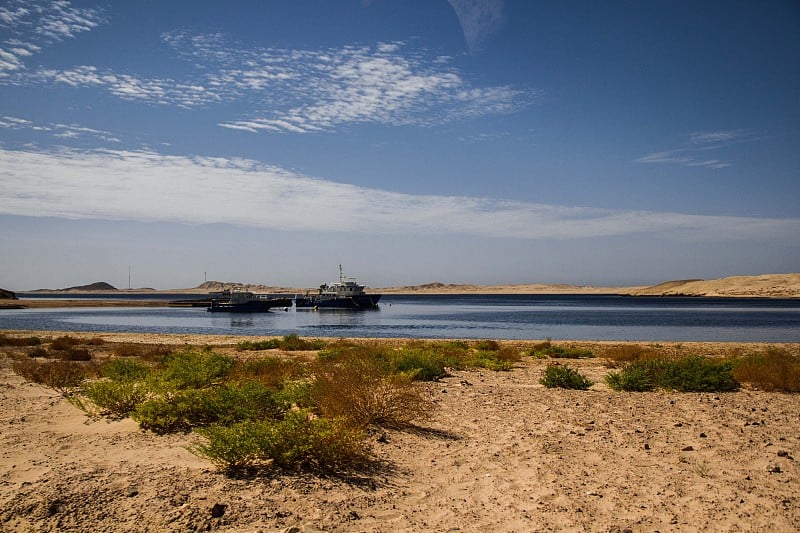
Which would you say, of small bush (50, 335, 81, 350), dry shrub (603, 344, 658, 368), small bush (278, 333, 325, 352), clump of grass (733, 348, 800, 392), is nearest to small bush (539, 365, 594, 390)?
clump of grass (733, 348, 800, 392)

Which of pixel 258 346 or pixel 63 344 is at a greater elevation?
pixel 63 344

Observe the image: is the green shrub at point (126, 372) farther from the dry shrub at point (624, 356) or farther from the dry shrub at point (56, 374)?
the dry shrub at point (624, 356)

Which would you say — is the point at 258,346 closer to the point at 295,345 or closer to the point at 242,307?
the point at 295,345

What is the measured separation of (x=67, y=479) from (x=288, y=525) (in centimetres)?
261

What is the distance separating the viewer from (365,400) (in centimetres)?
855

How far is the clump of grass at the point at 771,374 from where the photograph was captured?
38.8 ft

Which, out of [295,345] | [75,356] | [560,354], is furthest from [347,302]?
[75,356]

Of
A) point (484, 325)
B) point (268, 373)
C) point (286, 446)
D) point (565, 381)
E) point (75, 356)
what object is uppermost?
point (286, 446)

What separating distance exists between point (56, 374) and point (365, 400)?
7.77 m

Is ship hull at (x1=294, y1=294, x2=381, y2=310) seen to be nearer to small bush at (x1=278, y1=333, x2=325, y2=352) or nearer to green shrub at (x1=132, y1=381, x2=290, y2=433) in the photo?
small bush at (x1=278, y1=333, x2=325, y2=352)

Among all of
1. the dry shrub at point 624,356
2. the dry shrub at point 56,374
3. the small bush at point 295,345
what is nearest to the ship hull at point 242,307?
the small bush at point 295,345

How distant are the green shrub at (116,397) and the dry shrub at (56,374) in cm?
→ 298

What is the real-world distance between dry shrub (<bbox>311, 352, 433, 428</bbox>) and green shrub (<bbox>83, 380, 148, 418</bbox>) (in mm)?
2912

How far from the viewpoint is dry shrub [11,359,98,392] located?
1143 cm
